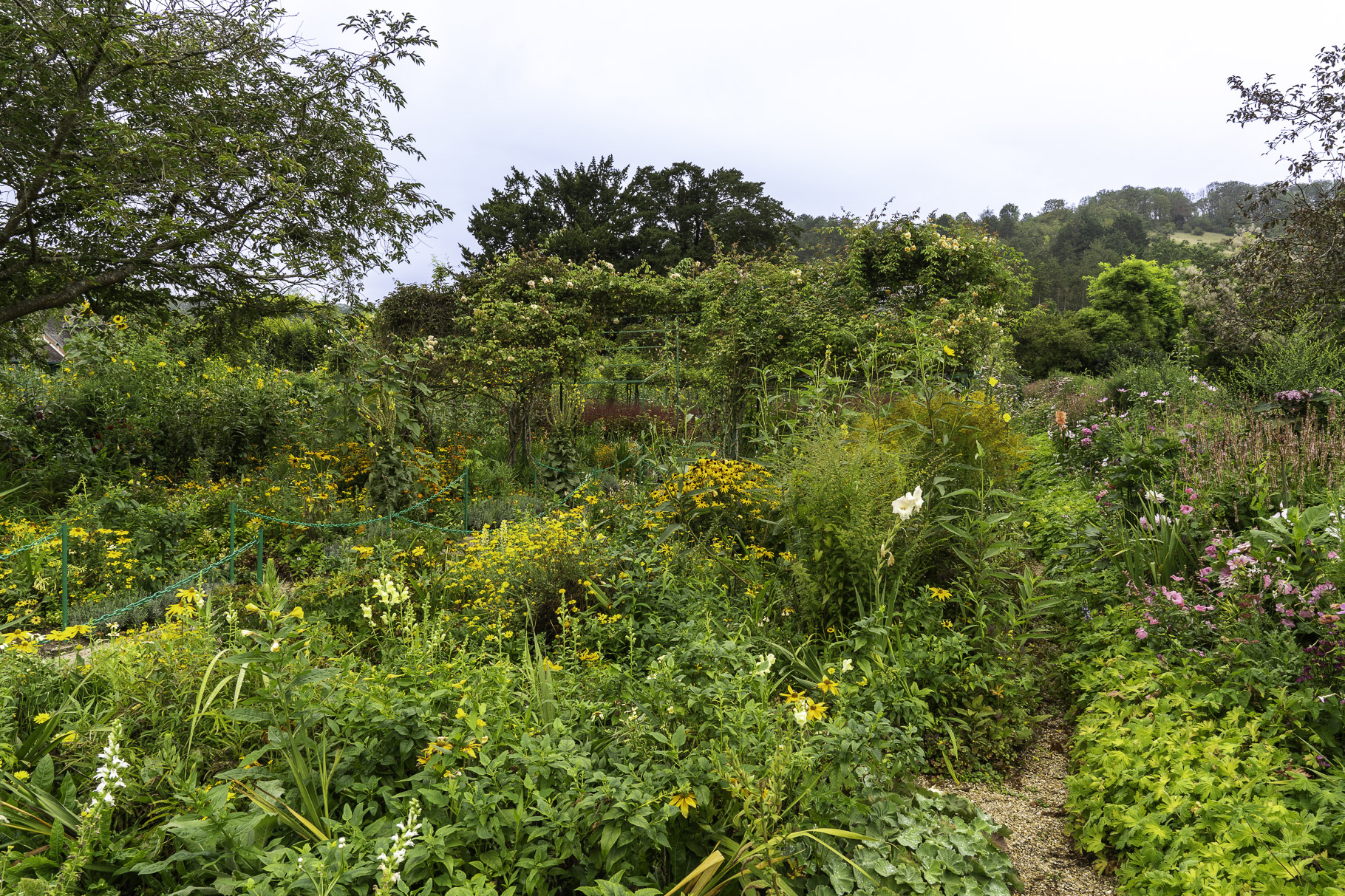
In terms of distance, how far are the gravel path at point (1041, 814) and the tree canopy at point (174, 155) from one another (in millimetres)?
7124

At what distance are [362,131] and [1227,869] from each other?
369 inches

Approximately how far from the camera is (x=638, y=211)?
27.1m

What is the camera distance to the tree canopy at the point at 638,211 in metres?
26.8

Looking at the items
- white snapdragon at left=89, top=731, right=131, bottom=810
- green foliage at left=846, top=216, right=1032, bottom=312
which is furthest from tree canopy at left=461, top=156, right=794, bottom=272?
white snapdragon at left=89, top=731, right=131, bottom=810

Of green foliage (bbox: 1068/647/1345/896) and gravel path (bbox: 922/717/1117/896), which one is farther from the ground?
green foliage (bbox: 1068/647/1345/896)

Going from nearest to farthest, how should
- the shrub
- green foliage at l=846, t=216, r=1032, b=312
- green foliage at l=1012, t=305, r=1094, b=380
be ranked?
the shrub → green foliage at l=846, t=216, r=1032, b=312 → green foliage at l=1012, t=305, r=1094, b=380

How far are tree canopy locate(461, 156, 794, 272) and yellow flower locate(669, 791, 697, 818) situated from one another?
25.7m

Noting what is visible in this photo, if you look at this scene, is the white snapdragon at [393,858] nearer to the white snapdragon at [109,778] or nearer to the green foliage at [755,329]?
the white snapdragon at [109,778]

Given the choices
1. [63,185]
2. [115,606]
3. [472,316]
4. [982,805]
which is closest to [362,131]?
[472,316]

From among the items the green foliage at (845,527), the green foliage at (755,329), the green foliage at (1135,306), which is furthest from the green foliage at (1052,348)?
the green foliage at (845,527)

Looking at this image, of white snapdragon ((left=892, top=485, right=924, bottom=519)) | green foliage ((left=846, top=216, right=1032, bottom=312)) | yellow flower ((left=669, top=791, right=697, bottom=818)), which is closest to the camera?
yellow flower ((left=669, top=791, right=697, bottom=818))

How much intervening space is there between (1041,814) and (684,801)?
1652 mm

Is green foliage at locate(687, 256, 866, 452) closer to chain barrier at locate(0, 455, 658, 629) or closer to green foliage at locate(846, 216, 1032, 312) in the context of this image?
chain barrier at locate(0, 455, 658, 629)

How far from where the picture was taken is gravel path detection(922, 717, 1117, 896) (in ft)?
7.01
